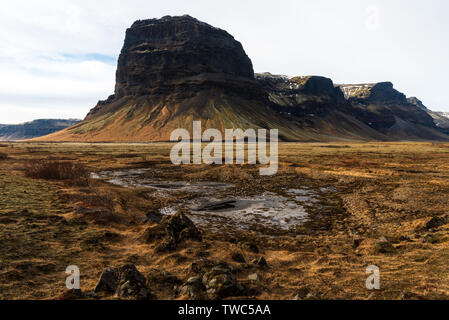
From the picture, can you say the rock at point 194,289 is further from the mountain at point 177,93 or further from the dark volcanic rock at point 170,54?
the dark volcanic rock at point 170,54

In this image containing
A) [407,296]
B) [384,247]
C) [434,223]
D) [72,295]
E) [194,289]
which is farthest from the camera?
[434,223]

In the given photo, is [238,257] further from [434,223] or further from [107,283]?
[434,223]

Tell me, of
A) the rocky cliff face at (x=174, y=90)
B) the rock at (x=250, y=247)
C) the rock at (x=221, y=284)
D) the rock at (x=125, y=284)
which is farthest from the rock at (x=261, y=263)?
the rocky cliff face at (x=174, y=90)

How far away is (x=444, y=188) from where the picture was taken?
81.4ft

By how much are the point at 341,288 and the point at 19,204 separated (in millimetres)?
17540

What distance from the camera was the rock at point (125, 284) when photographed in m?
6.87

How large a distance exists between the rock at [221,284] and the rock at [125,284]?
168 cm

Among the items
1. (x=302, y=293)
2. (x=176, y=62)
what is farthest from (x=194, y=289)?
(x=176, y=62)

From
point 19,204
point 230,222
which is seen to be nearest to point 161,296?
point 230,222

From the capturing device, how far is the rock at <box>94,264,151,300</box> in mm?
6873

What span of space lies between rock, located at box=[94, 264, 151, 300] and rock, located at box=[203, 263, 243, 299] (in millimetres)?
1678

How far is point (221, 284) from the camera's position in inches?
281

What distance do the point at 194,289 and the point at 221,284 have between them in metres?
0.78

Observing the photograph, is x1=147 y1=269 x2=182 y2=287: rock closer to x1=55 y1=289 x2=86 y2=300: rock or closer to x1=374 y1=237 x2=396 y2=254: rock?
x1=55 y1=289 x2=86 y2=300: rock
